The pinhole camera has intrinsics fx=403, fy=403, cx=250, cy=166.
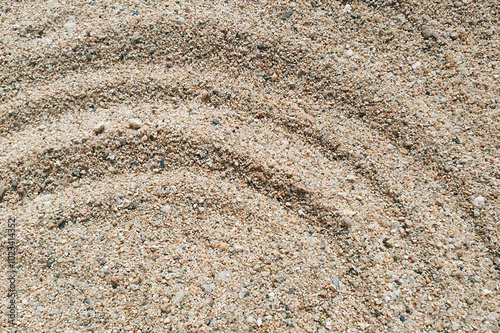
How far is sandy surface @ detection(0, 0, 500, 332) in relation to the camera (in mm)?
2070

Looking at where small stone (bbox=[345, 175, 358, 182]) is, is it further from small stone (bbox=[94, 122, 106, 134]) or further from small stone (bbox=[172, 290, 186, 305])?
small stone (bbox=[94, 122, 106, 134])

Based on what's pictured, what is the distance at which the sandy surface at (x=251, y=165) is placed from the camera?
2.07 m

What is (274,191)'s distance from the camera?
2232mm

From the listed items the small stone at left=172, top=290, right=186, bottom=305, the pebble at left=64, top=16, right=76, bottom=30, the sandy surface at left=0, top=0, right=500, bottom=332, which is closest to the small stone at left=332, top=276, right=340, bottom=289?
the sandy surface at left=0, top=0, right=500, bottom=332

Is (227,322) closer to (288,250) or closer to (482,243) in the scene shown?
(288,250)

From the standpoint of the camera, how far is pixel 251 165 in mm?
2234

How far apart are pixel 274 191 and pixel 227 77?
74 cm

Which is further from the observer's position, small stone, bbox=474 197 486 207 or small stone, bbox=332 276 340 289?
small stone, bbox=474 197 486 207

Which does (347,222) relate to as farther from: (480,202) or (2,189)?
(2,189)

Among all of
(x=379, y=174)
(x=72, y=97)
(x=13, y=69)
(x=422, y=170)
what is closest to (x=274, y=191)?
(x=379, y=174)

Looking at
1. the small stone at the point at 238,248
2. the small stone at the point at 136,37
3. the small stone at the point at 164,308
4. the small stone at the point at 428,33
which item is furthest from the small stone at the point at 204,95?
the small stone at the point at 428,33

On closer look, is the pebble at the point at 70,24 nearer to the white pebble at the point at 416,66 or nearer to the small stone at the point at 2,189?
the small stone at the point at 2,189

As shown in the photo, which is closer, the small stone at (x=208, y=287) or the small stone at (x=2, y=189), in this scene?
the small stone at (x=208, y=287)

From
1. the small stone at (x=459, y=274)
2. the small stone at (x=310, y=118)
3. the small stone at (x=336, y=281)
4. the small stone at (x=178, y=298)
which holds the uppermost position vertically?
the small stone at (x=310, y=118)
